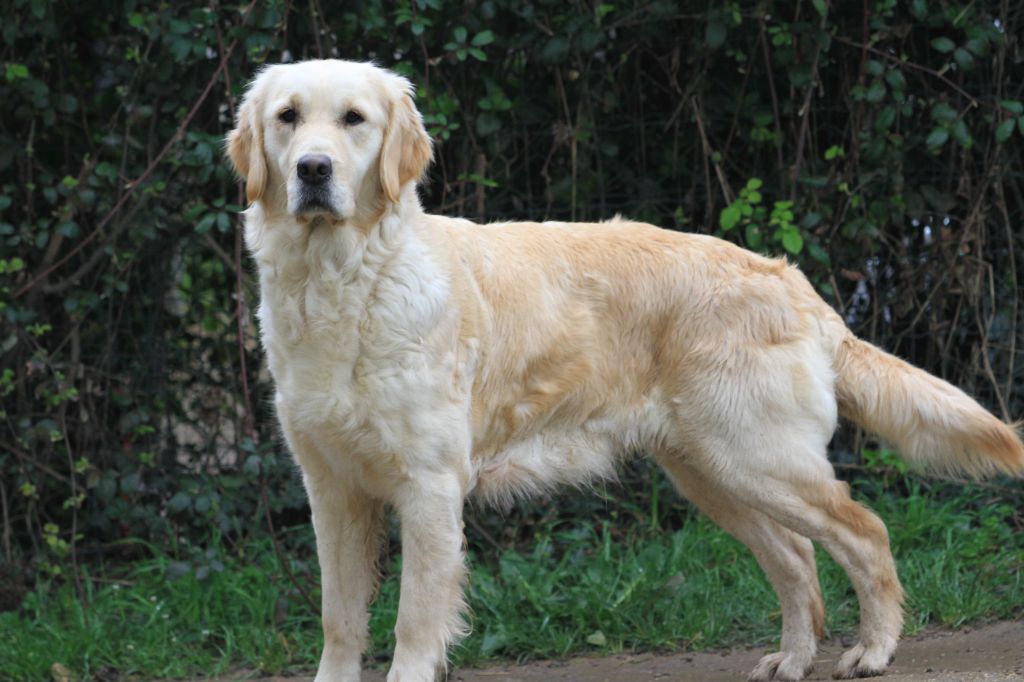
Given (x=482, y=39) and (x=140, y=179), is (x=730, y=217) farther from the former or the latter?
(x=140, y=179)

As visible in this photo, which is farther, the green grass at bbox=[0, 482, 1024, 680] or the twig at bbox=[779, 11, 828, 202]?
the twig at bbox=[779, 11, 828, 202]

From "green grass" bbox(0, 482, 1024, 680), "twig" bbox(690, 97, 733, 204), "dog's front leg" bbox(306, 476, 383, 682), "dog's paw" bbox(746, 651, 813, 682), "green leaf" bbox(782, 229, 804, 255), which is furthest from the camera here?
"twig" bbox(690, 97, 733, 204)

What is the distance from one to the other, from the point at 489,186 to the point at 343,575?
2.22 metres

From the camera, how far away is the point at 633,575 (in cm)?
508

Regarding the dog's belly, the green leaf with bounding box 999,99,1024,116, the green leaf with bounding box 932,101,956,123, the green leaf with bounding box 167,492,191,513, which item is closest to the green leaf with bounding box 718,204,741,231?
the green leaf with bounding box 932,101,956,123

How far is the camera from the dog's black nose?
3438 millimetres

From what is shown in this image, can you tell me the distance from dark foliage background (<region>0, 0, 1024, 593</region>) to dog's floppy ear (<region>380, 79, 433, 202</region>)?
1.54 m

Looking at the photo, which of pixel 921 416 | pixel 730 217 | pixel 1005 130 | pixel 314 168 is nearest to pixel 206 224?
pixel 314 168

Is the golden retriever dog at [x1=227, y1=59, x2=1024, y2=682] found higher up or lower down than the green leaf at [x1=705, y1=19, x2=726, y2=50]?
lower down

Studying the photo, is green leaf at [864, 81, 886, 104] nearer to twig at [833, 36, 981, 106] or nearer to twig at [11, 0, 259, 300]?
twig at [833, 36, 981, 106]

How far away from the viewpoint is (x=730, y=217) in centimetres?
534

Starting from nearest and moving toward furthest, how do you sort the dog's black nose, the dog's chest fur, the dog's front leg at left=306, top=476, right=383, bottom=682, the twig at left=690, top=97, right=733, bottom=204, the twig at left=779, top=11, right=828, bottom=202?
the dog's black nose → the dog's chest fur → the dog's front leg at left=306, top=476, right=383, bottom=682 → the twig at left=779, top=11, right=828, bottom=202 → the twig at left=690, top=97, right=733, bottom=204

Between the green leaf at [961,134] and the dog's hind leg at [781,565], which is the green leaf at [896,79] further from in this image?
the dog's hind leg at [781,565]

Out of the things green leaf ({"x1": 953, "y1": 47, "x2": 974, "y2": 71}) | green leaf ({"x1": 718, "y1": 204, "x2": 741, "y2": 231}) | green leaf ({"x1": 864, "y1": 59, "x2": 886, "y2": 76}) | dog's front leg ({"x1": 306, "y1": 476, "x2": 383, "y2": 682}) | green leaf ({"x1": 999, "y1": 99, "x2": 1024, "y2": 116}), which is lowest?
dog's front leg ({"x1": 306, "y1": 476, "x2": 383, "y2": 682})
